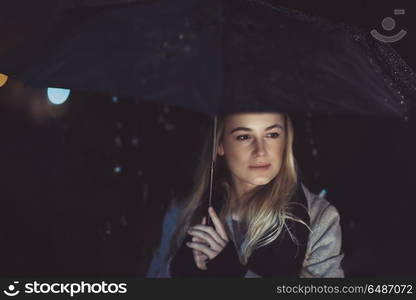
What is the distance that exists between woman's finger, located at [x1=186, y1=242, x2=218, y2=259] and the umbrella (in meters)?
0.95

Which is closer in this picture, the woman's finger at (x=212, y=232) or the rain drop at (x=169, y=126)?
the woman's finger at (x=212, y=232)

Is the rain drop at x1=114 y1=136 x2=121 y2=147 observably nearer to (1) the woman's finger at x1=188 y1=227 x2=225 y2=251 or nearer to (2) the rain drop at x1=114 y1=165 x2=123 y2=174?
(2) the rain drop at x1=114 y1=165 x2=123 y2=174

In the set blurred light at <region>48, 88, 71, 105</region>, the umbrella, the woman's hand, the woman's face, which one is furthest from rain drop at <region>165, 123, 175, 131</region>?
the umbrella

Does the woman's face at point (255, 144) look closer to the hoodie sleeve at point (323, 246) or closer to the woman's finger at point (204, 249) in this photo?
the hoodie sleeve at point (323, 246)

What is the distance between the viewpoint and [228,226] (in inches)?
116

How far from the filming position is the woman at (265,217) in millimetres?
2693

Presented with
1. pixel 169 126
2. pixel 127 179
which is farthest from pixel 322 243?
pixel 127 179

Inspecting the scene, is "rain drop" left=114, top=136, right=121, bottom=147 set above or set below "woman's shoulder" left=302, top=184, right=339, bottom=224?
above

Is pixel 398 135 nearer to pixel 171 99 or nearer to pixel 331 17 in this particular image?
pixel 331 17

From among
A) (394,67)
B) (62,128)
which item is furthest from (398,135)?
(62,128)

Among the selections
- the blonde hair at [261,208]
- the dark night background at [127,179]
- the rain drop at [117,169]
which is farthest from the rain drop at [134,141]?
the blonde hair at [261,208]

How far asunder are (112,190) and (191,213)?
162cm

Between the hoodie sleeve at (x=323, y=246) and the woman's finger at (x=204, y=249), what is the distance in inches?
24.5

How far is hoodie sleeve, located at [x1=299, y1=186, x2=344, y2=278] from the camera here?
2.76 meters
